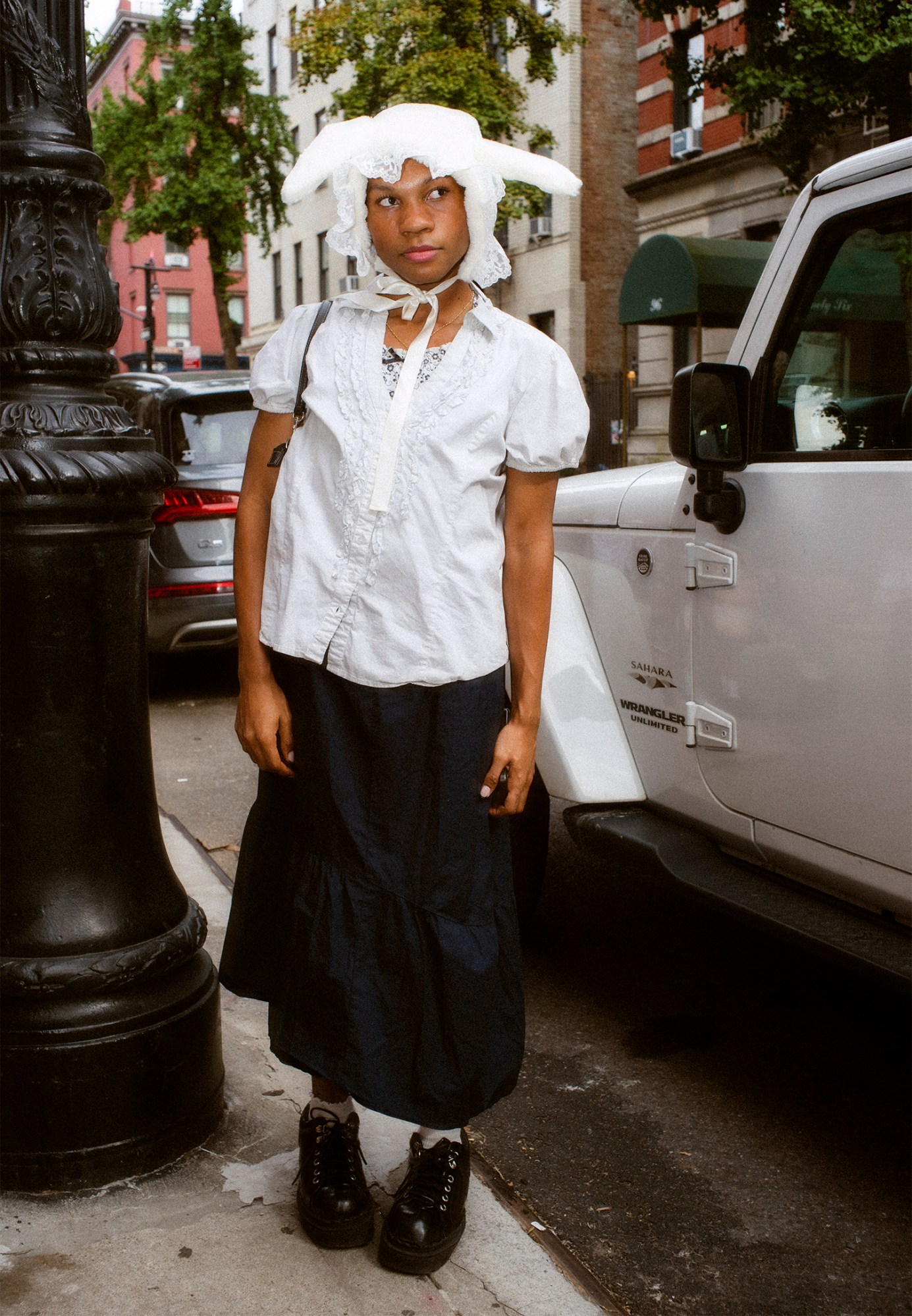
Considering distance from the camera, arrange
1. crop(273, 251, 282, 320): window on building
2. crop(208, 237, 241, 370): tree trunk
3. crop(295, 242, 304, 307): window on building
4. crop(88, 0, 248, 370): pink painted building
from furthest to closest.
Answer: crop(88, 0, 248, 370): pink painted building < crop(273, 251, 282, 320): window on building < crop(295, 242, 304, 307): window on building < crop(208, 237, 241, 370): tree trunk

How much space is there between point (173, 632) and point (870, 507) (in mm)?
5839

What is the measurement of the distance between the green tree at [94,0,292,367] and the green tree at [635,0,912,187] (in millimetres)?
14854

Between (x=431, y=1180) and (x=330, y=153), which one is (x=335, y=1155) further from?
(x=330, y=153)

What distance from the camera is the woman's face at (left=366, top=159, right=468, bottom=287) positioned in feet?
7.08

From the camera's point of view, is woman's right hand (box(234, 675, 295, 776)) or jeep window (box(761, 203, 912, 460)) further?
jeep window (box(761, 203, 912, 460))

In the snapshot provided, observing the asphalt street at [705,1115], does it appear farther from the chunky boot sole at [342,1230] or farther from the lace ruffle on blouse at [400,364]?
the lace ruffle on blouse at [400,364]

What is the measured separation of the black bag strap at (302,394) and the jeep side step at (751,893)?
1442 mm

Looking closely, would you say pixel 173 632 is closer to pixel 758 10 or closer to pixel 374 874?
pixel 374 874

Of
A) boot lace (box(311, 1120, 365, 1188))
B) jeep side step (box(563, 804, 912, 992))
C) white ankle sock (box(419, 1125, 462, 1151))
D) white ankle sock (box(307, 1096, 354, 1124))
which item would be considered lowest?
boot lace (box(311, 1120, 365, 1188))

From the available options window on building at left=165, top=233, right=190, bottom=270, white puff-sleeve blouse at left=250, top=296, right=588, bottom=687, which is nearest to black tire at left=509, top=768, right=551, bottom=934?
white puff-sleeve blouse at left=250, top=296, right=588, bottom=687

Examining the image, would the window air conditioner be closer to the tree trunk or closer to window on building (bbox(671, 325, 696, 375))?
window on building (bbox(671, 325, 696, 375))

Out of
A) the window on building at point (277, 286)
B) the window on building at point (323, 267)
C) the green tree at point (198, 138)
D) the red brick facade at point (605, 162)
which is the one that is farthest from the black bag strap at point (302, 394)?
the window on building at point (277, 286)

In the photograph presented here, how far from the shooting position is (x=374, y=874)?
2.21m

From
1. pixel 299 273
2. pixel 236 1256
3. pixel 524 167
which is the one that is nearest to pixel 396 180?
pixel 524 167
